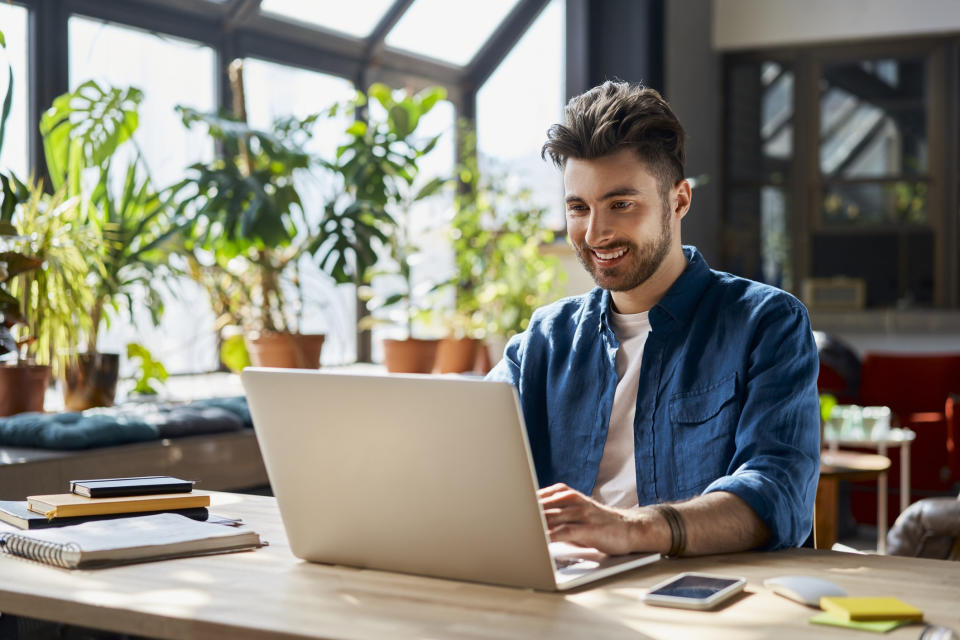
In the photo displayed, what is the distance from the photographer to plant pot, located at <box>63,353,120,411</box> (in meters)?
3.53

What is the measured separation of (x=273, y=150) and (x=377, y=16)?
1.86 m

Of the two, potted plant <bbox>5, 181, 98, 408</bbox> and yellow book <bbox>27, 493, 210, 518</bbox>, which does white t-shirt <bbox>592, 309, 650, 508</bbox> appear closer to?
yellow book <bbox>27, 493, 210, 518</bbox>

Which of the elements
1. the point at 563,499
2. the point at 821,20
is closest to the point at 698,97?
the point at 821,20

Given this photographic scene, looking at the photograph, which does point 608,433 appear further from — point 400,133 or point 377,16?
point 377,16

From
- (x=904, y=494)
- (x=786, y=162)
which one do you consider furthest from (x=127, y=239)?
(x=786, y=162)

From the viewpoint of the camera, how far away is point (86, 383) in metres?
3.53

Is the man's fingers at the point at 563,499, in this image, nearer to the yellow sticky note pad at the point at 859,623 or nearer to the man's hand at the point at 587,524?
the man's hand at the point at 587,524

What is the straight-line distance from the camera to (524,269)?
5516 mm

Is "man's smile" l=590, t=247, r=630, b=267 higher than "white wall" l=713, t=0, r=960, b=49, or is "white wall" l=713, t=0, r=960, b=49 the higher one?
"white wall" l=713, t=0, r=960, b=49

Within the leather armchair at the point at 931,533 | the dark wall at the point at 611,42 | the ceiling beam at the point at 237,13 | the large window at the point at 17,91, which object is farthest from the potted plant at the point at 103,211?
the dark wall at the point at 611,42

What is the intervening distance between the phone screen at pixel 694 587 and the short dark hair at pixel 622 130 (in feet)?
2.59

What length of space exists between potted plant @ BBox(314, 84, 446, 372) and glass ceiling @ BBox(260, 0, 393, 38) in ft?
2.04

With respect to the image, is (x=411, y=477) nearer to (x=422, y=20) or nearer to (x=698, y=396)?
(x=698, y=396)

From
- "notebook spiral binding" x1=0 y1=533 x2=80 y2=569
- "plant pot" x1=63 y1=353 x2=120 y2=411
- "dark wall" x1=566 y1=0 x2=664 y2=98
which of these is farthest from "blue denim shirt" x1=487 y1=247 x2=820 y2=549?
"dark wall" x1=566 y1=0 x2=664 y2=98
